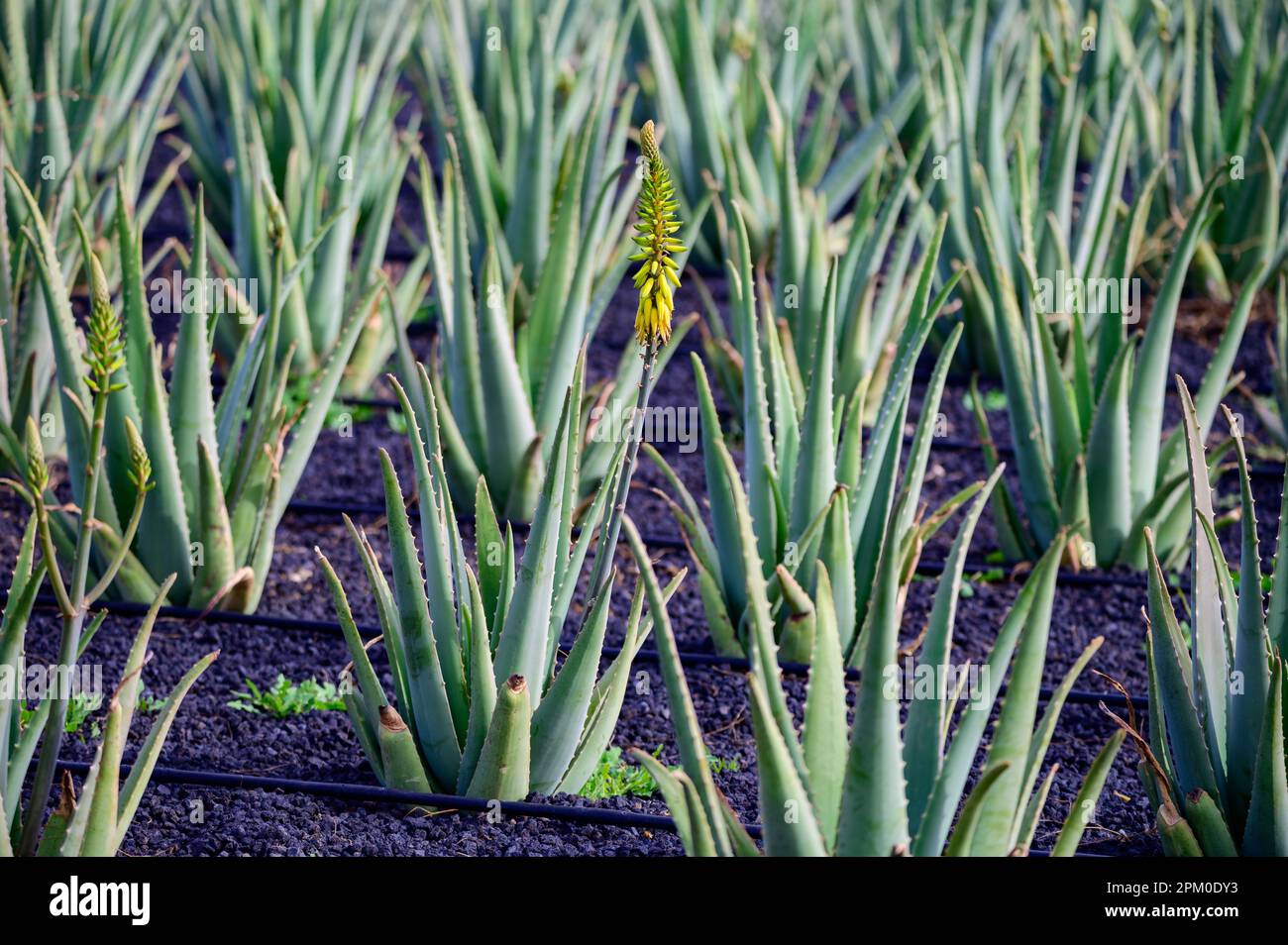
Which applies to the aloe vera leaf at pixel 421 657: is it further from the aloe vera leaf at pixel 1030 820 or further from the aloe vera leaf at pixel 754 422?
the aloe vera leaf at pixel 1030 820

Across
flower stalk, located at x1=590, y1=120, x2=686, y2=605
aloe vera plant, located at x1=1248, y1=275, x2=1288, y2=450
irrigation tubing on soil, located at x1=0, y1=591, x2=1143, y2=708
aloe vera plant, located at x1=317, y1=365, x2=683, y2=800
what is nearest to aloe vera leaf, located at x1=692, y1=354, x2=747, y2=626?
irrigation tubing on soil, located at x1=0, y1=591, x2=1143, y2=708

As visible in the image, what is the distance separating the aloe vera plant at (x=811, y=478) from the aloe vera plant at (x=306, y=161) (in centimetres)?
85

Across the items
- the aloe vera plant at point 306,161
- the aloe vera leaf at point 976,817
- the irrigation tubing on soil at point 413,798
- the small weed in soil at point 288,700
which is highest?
the aloe vera plant at point 306,161

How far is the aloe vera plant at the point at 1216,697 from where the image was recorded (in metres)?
1.85

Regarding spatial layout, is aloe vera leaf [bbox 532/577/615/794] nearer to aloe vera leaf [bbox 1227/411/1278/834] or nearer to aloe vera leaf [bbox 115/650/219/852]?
aloe vera leaf [bbox 115/650/219/852]

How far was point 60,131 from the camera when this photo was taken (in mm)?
3836

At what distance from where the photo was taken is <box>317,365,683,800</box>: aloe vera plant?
2.04 metres

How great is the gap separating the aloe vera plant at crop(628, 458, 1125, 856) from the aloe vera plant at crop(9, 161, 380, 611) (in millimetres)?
1463

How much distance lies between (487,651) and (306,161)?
2622 mm

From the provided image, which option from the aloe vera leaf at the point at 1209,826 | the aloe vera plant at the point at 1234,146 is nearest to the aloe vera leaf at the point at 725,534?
the aloe vera leaf at the point at 1209,826

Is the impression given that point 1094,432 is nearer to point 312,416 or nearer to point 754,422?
point 754,422

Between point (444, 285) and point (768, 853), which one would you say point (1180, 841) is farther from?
point (444, 285)

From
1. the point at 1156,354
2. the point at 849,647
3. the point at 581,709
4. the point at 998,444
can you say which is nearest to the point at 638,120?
the point at 998,444
